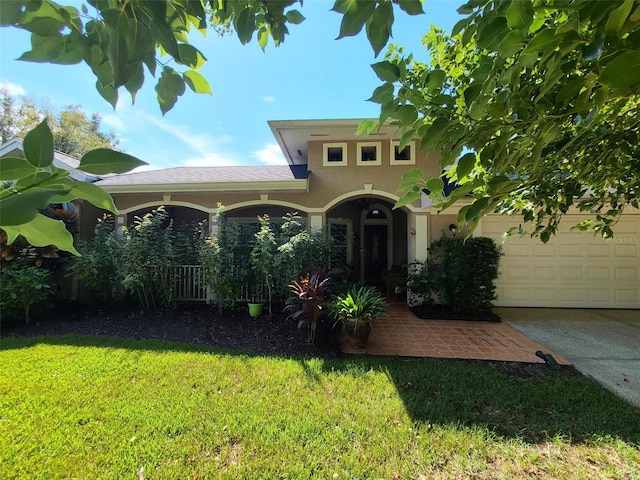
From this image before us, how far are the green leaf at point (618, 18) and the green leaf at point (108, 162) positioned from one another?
1.14 meters

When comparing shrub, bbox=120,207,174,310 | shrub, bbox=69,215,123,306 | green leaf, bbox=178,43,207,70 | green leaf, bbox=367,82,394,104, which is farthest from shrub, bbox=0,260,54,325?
green leaf, bbox=367,82,394,104

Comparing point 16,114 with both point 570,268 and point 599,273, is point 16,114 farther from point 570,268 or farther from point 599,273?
point 599,273

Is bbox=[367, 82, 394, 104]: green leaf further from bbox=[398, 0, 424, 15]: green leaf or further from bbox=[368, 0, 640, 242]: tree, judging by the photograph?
bbox=[398, 0, 424, 15]: green leaf

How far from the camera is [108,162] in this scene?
1.91ft

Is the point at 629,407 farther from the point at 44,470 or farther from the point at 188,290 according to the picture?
the point at 188,290

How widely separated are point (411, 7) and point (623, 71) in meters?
0.65

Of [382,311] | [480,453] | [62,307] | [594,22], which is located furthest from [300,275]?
[62,307]

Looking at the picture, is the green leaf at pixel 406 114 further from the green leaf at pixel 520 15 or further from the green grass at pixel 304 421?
the green grass at pixel 304 421

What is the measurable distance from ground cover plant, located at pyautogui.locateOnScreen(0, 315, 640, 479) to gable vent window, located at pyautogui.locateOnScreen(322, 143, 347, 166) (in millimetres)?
5536

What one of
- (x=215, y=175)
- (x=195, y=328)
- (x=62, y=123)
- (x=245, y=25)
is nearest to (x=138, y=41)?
(x=245, y=25)

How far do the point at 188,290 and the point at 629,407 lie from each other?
781 centimetres

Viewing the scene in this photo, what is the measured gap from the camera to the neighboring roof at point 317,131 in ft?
24.3

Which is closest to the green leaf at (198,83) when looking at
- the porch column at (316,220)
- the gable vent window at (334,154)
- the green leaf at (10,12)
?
the green leaf at (10,12)

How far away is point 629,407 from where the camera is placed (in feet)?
10.3
